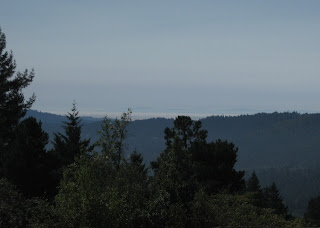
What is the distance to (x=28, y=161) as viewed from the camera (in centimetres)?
3134

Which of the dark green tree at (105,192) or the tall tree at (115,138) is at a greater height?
the tall tree at (115,138)

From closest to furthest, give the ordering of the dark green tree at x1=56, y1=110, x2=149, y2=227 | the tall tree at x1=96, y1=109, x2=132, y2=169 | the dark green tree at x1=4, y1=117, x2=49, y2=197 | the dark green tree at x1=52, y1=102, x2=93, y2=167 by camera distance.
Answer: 1. the dark green tree at x1=56, y1=110, x2=149, y2=227
2. the tall tree at x1=96, y1=109, x2=132, y2=169
3. the dark green tree at x1=4, y1=117, x2=49, y2=197
4. the dark green tree at x1=52, y1=102, x2=93, y2=167

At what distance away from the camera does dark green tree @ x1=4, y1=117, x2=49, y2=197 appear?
101 feet

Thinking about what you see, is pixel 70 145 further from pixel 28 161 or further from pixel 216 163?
pixel 216 163

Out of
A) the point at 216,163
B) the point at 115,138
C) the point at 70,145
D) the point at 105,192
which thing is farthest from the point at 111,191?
the point at 216,163

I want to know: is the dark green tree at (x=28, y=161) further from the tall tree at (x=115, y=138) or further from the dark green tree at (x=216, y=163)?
the dark green tree at (x=216, y=163)

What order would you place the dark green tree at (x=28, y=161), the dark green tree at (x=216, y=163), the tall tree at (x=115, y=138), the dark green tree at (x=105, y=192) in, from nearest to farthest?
the dark green tree at (x=105, y=192) < the tall tree at (x=115, y=138) < the dark green tree at (x=28, y=161) < the dark green tree at (x=216, y=163)

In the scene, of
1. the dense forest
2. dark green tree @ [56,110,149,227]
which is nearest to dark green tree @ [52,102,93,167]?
the dense forest

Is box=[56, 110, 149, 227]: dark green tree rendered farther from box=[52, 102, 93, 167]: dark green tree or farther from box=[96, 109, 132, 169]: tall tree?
box=[52, 102, 93, 167]: dark green tree

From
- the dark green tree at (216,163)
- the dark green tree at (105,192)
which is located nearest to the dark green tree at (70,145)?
the dark green tree at (216,163)

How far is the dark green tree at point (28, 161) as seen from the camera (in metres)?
30.8

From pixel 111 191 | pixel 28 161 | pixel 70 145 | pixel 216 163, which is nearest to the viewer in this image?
pixel 111 191

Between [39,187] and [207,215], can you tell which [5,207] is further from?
[39,187]

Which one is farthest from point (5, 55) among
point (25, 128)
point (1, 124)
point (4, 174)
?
point (4, 174)
